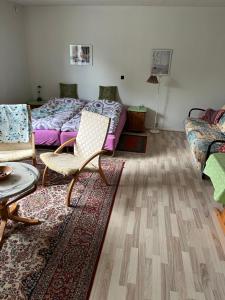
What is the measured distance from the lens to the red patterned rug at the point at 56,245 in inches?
62.3

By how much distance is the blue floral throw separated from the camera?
3.05m

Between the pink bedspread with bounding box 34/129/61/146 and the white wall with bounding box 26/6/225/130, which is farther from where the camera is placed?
the white wall with bounding box 26/6/225/130

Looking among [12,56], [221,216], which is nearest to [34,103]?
[12,56]

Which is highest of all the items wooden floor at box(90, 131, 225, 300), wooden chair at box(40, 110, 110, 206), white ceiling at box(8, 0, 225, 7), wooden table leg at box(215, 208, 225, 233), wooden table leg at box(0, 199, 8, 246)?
white ceiling at box(8, 0, 225, 7)

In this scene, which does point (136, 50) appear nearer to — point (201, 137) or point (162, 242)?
point (201, 137)

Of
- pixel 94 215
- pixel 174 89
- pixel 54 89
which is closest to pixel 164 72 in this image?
pixel 174 89

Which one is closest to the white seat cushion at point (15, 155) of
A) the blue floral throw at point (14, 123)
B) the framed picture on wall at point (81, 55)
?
the blue floral throw at point (14, 123)

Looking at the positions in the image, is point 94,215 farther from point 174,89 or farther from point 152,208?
point 174,89

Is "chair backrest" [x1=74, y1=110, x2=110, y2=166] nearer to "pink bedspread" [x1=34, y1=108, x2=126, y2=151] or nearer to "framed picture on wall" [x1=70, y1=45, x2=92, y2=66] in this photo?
"pink bedspread" [x1=34, y1=108, x2=126, y2=151]

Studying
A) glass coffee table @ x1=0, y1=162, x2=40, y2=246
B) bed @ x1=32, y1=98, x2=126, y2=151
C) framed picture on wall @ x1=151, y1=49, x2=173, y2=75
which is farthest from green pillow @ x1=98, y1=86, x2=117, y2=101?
glass coffee table @ x1=0, y1=162, x2=40, y2=246

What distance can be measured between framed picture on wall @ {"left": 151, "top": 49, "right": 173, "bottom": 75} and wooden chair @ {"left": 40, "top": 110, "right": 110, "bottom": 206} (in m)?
2.58

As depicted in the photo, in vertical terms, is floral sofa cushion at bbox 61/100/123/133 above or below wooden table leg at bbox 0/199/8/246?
above

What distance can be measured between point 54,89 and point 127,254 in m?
4.46

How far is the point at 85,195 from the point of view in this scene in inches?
104
